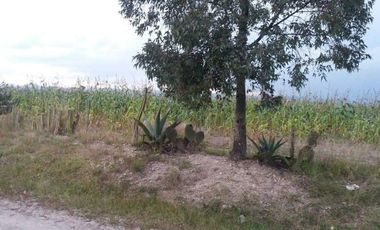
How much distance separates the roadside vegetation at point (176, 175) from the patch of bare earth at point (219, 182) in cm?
2

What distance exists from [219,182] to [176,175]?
74cm

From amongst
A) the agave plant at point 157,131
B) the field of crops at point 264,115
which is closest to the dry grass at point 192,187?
the agave plant at point 157,131

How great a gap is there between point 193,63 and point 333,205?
2904mm

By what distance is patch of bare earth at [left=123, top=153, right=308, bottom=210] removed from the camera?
734 cm

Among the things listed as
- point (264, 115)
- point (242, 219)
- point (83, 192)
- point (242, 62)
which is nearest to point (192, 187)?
point (242, 219)

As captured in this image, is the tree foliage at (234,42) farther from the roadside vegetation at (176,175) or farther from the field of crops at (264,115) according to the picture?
the field of crops at (264,115)

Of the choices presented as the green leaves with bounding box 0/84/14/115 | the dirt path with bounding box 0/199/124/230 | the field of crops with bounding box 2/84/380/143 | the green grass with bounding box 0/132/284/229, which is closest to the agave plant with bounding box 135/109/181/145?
the green grass with bounding box 0/132/284/229

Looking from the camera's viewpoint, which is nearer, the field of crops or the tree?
the tree

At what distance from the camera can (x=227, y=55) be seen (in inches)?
263

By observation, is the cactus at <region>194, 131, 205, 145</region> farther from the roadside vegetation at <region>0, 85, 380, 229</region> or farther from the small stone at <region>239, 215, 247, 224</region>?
the small stone at <region>239, 215, 247, 224</region>

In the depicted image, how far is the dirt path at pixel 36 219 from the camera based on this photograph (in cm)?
649

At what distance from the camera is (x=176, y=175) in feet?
26.4

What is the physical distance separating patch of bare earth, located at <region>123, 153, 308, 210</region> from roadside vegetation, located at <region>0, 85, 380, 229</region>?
2 centimetres

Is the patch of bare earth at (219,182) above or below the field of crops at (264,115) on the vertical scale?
below
